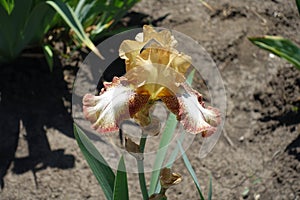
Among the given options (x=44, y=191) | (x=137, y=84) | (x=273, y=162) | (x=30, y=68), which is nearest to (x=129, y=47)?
(x=137, y=84)

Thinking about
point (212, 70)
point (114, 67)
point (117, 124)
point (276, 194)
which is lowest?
point (276, 194)

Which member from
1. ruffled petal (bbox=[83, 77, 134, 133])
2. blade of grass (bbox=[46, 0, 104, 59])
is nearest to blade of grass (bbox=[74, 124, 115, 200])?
ruffled petal (bbox=[83, 77, 134, 133])

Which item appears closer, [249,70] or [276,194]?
[276,194]

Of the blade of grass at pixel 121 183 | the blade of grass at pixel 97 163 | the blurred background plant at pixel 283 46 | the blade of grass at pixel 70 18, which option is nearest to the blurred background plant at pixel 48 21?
the blade of grass at pixel 70 18

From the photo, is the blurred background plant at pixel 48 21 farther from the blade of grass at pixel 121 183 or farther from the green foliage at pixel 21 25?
the blade of grass at pixel 121 183

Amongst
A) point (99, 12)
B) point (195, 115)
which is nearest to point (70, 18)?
point (99, 12)

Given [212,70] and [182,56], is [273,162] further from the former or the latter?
[182,56]

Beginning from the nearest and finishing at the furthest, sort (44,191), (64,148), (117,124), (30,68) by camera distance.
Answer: (117,124), (44,191), (64,148), (30,68)
